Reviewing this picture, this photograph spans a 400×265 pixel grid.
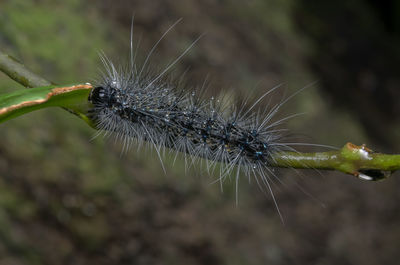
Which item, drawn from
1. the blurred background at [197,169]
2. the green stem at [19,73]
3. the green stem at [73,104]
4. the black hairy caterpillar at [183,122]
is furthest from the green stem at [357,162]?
the green stem at [19,73]

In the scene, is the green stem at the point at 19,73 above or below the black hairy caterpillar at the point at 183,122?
below

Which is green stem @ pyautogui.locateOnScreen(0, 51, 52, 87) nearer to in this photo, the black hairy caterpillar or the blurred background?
the black hairy caterpillar

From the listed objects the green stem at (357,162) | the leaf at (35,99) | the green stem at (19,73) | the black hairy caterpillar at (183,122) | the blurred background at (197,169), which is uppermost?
the blurred background at (197,169)

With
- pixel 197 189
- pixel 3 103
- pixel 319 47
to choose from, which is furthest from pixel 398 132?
pixel 3 103

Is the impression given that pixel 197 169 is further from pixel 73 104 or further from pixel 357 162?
pixel 357 162

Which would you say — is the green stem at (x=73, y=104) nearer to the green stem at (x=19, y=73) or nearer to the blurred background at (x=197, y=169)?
the green stem at (x=19, y=73)
